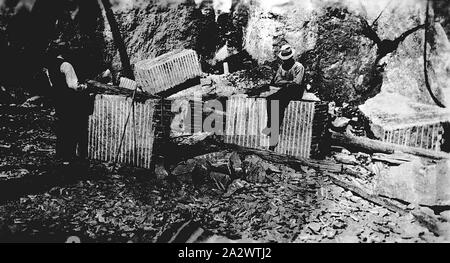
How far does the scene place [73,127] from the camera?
5.26 m

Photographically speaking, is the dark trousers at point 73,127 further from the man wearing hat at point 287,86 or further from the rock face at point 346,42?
the rock face at point 346,42

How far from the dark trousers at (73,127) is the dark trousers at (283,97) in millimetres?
2806

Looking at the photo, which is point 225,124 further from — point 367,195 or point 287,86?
point 367,195

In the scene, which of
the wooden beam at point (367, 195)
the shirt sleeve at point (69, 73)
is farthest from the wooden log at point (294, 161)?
the shirt sleeve at point (69, 73)

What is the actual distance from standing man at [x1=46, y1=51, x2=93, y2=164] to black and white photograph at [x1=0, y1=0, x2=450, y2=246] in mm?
21

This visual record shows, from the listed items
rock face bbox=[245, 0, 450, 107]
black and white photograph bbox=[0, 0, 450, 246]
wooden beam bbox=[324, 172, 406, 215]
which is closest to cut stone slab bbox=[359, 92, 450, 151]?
black and white photograph bbox=[0, 0, 450, 246]

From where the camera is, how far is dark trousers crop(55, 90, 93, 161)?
5.15 m

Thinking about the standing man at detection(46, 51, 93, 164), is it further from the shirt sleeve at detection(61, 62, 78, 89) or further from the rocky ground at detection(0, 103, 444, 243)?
the rocky ground at detection(0, 103, 444, 243)

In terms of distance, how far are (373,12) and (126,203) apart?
18.4 ft

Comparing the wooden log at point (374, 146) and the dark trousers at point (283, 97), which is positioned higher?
the dark trousers at point (283, 97)

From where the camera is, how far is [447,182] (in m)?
4.40

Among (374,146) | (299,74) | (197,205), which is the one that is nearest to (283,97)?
(299,74)

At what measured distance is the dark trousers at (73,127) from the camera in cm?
515
